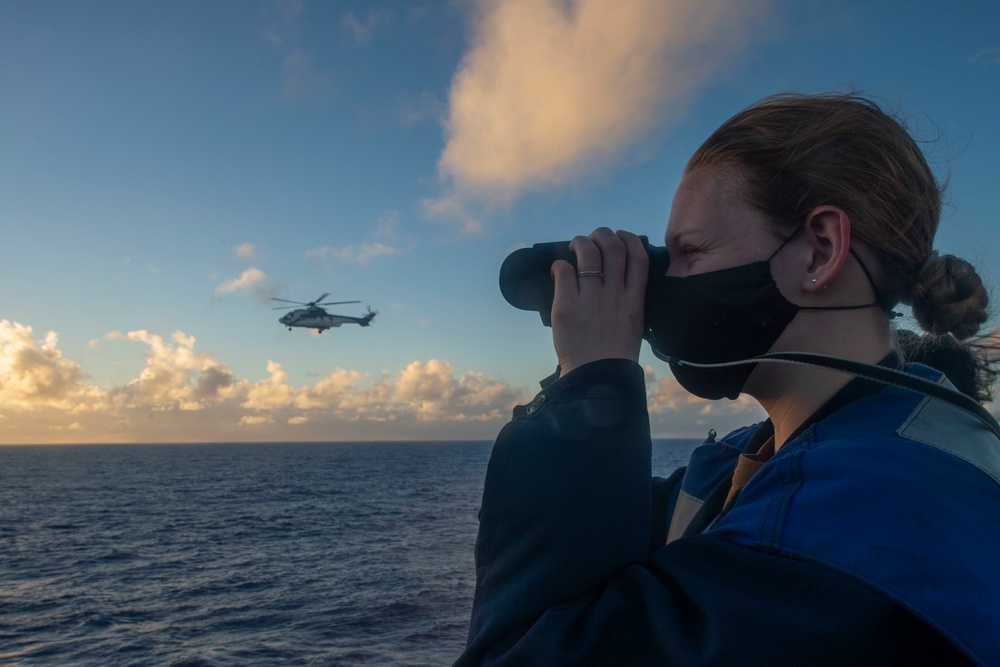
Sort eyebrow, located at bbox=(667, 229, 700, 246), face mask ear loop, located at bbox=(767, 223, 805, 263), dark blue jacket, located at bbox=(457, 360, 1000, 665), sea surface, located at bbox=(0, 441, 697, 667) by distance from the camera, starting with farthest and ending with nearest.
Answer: sea surface, located at bbox=(0, 441, 697, 667), eyebrow, located at bbox=(667, 229, 700, 246), face mask ear loop, located at bbox=(767, 223, 805, 263), dark blue jacket, located at bbox=(457, 360, 1000, 665)

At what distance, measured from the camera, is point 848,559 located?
2.96ft

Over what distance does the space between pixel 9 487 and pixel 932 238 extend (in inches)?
3496

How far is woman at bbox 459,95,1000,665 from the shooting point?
902 mm

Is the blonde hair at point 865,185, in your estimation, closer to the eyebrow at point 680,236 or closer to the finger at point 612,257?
the eyebrow at point 680,236

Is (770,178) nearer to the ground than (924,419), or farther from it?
farther from it

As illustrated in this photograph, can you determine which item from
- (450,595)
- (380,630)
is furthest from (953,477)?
(450,595)

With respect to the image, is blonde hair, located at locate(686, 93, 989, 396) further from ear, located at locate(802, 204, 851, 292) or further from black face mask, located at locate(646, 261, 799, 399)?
black face mask, located at locate(646, 261, 799, 399)

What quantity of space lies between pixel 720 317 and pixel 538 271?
17.6 inches

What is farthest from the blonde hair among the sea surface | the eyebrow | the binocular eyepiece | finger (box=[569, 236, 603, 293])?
the sea surface

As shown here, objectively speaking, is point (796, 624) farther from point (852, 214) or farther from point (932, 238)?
point (932, 238)

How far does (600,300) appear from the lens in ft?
4.57

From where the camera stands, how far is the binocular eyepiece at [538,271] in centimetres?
154

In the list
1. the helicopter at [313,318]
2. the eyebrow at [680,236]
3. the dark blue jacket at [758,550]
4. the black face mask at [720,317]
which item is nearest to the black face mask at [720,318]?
the black face mask at [720,317]

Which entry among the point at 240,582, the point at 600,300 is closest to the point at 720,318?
the point at 600,300
